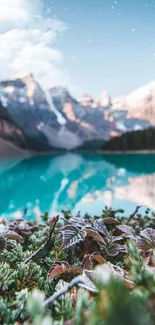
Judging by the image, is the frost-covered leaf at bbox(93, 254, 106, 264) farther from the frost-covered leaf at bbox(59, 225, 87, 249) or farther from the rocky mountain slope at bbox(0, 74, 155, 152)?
the rocky mountain slope at bbox(0, 74, 155, 152)

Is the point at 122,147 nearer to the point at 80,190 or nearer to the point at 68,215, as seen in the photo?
the point at 80,190

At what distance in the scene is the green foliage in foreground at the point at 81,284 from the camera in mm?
231

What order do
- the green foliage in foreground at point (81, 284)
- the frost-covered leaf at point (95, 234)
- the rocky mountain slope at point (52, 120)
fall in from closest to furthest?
the green foliage in foreground at point (81, 284)
the frost-covered leaf at point (95, 234)
the rocky mountain slope at point (52, 120)

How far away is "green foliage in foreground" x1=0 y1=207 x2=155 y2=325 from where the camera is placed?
0.76ft

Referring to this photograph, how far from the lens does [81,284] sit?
1.28 ft

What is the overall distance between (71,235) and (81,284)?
10.7 inches

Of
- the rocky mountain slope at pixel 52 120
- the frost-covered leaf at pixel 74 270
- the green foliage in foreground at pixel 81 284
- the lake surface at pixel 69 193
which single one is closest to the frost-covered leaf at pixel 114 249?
the green foliage in foreground at pixel 81 284

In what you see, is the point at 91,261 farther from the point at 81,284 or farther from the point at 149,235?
the point at 81,284

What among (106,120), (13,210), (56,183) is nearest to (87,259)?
(13,210)

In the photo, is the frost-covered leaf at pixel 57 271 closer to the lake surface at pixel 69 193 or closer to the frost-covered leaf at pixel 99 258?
the frost-covered leaf at pixel 99 258

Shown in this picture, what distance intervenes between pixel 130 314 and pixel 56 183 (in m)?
6.73

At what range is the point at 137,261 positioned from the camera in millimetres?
299

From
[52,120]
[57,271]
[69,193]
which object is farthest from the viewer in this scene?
[52,120]

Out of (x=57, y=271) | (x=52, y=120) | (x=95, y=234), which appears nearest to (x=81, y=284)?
(x=57, y=271)
